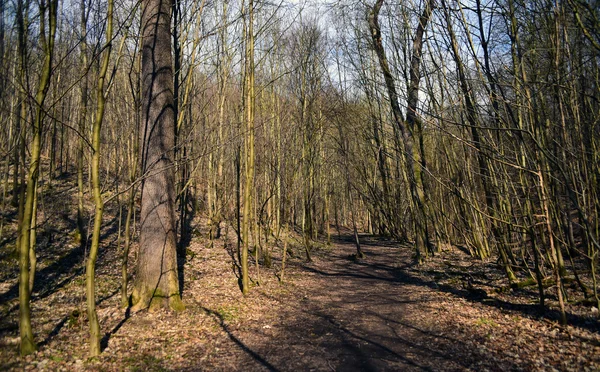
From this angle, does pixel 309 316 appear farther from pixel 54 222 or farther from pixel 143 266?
pixel 54 222

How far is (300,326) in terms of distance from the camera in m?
6.25

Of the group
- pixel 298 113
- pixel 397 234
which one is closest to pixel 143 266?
pixel 298 113

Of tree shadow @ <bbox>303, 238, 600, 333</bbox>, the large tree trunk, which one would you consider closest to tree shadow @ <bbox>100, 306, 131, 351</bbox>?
the large tree trunk

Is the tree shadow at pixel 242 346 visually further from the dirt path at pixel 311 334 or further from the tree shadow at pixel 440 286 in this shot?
the tree shadow at pixel 440 286

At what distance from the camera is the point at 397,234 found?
18.2 meters

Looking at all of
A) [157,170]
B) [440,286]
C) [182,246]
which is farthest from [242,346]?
[182,246]

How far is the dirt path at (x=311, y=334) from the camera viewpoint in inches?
179

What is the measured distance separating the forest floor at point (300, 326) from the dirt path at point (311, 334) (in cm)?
2

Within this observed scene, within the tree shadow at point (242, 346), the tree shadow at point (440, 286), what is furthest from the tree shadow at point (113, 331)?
the tree shadow at point (440, 286)

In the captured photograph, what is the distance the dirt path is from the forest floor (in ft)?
0.06

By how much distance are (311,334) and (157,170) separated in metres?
3.58

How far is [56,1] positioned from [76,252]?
255 inches

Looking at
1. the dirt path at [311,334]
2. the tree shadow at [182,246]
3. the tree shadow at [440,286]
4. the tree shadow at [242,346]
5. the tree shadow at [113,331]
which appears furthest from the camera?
the tree shadow at [182,246]

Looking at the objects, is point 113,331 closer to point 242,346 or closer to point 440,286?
point 242,346
